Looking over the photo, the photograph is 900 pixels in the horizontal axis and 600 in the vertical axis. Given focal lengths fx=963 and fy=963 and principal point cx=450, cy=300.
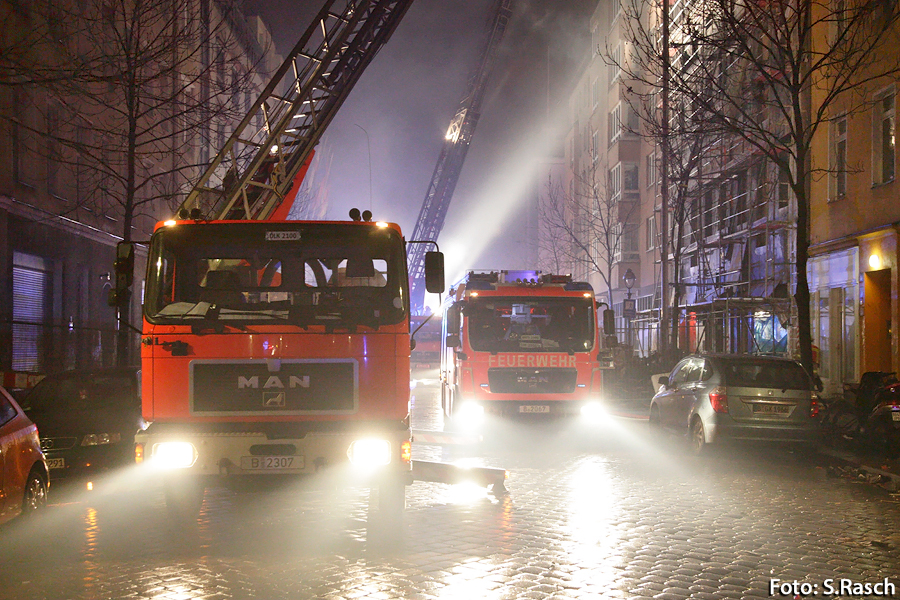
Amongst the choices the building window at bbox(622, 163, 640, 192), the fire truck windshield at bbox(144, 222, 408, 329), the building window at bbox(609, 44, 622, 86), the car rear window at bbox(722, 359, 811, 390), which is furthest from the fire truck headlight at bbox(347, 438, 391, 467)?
the building window at bbox(609, 44, 622, 86)

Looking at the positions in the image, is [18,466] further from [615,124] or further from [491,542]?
[615,124]

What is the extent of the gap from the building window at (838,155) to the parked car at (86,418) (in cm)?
1740

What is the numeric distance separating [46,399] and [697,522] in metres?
8.01

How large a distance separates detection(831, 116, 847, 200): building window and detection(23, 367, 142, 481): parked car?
17405mm

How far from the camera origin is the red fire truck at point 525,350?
16.9 metres

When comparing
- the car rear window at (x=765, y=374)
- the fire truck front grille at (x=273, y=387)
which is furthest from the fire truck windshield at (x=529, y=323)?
the fire truck front grille at (x=273, y=387)

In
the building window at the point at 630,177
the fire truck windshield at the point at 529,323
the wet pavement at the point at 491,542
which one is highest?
the building window at the point at 630,177

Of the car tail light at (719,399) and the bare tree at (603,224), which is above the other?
the bare tree at (603,224)

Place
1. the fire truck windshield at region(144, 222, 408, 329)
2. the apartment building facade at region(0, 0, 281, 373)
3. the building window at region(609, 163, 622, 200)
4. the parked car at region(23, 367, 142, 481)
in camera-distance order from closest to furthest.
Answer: the fire truck windshield at region(144, 222, 408, 329) → the parked car at region(23, 367, 142, 481) → the apartment building facade at region(0, 0, 281, 373) → the building window at region(609, 163, 622, 200)

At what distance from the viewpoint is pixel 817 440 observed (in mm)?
13961

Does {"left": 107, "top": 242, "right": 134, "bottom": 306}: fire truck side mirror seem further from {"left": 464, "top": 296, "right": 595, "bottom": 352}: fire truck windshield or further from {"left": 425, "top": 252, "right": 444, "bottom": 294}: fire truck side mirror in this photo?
{"left": 464, "top": 296, "right": 595, "bottom": 352}: fire truck windshield

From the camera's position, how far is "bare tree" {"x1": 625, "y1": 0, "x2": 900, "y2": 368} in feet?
54.0

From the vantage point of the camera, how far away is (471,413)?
55.6 feet

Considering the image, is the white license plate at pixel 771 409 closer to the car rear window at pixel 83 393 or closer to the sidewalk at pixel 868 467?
the sidewalk at pixel 868 467
